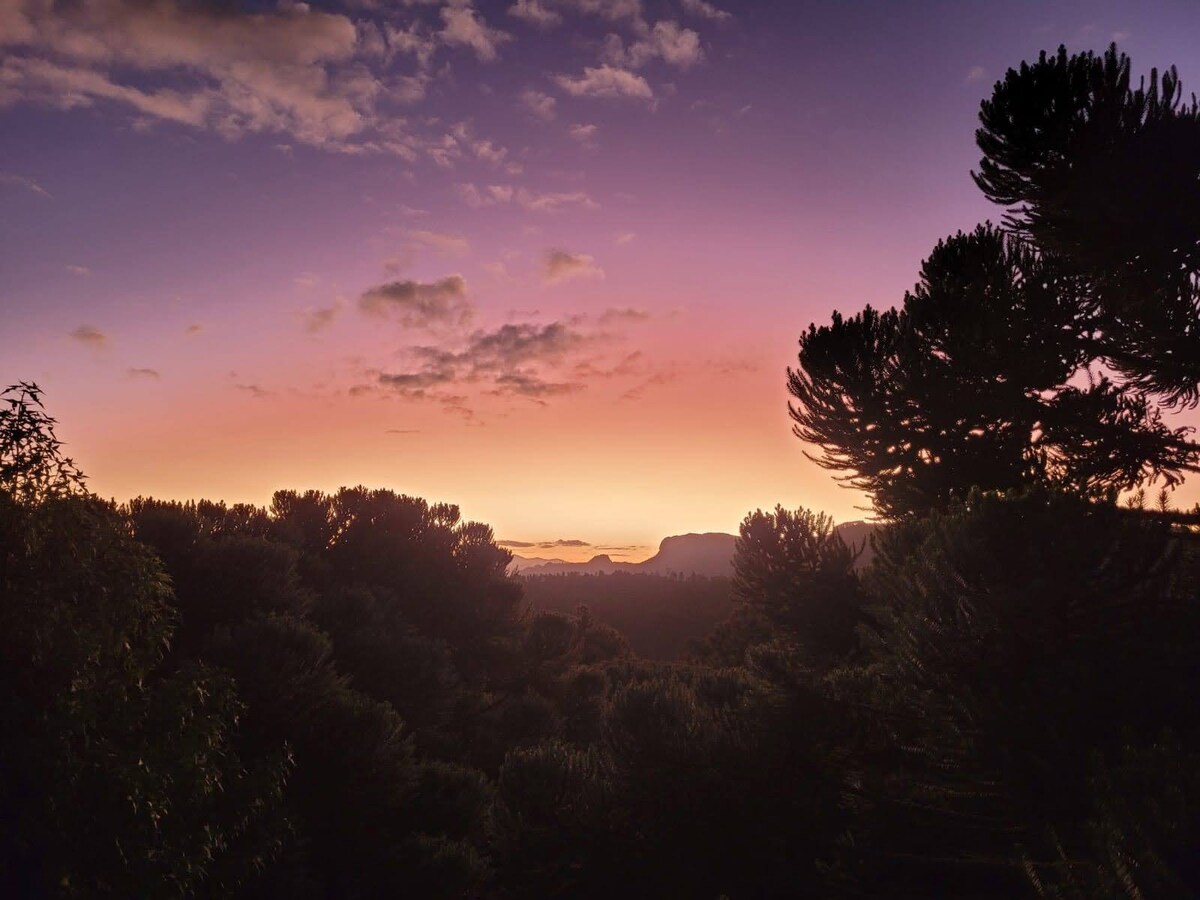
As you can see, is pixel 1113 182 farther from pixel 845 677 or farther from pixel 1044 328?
pixel 845 677

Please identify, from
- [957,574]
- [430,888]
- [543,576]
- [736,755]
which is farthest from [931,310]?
[543,576]

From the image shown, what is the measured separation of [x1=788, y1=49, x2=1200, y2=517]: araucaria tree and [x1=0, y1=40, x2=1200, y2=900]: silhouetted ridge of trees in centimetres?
6

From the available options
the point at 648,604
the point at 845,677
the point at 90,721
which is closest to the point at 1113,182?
the point at 845,677

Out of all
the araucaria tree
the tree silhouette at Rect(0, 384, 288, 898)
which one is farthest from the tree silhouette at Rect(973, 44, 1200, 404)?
the tree silhouette at Rect(0, 384, 288, 898)

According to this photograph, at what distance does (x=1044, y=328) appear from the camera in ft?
42.4

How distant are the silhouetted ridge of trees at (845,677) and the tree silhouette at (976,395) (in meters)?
0.07

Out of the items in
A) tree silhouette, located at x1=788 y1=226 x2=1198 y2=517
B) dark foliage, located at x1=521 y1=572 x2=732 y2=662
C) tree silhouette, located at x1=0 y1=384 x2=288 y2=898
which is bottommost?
dark foliage, located at x1=521 y1=572 x2=732 y2=662

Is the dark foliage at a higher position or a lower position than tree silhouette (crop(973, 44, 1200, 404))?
lower

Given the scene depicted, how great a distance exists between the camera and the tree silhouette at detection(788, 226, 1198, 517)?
516 inches

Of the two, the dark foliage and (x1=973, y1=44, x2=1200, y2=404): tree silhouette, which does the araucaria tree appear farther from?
the dark foliage

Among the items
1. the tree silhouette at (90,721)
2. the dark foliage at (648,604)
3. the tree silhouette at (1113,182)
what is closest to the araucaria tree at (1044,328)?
the tree silhouette at (1113,182)

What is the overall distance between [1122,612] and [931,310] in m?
8.89

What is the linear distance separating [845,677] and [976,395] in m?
7.78

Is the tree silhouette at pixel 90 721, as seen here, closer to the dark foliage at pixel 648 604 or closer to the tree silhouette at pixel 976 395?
→ the tree silhouette at pixel 976 395
